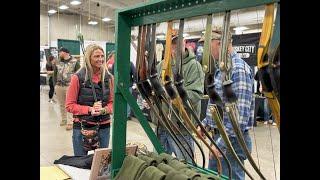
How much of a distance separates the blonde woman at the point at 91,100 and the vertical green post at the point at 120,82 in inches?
43.3

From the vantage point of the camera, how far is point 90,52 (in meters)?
2.78

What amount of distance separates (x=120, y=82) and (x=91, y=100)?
4.01 feet

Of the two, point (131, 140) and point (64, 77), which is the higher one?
point (64, 77)

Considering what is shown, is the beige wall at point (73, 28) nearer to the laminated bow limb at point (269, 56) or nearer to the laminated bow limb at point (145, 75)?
the laminated bow limb at point (145, 75)

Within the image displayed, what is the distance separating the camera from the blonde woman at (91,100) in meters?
2.81

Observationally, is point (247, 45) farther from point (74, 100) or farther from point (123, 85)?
point (123, 85)

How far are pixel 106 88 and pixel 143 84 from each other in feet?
4.41

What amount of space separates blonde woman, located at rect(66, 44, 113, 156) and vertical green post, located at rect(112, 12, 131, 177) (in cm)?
110

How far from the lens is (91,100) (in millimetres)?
2871

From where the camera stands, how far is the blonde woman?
2.81 metres


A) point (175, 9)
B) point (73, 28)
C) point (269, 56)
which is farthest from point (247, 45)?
point (73, 28)

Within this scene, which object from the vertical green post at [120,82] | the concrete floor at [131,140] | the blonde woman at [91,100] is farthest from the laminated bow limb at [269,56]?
the concrete floor at [131,140]
